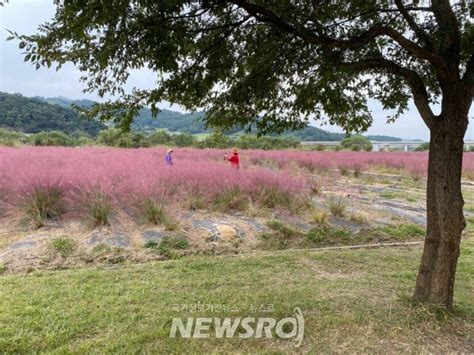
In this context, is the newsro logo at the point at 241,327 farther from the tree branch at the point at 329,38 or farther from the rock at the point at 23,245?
the rock at the point at 23,245

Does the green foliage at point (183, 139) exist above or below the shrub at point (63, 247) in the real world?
above

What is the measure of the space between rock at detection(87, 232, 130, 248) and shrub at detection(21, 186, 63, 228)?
1.13 metres

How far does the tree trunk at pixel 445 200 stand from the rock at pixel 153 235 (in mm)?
3709

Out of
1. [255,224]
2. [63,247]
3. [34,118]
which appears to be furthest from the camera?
[34,118]

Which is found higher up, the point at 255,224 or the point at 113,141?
the point at 113,141

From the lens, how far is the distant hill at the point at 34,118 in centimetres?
3925

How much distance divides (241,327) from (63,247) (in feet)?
9.87

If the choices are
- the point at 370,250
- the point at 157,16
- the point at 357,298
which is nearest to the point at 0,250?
the point at 157,16

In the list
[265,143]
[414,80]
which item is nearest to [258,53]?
[414,80]

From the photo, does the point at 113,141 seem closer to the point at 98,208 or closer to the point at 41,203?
the point at 41,203

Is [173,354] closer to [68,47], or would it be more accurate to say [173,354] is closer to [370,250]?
[68,47]

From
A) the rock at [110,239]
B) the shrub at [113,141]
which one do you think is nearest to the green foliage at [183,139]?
the shrub at [113,141]

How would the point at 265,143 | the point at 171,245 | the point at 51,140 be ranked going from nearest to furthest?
1. the point at 171,245
2. the point at 51,140
3. the point at 265,143

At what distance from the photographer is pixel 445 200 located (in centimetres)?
291
